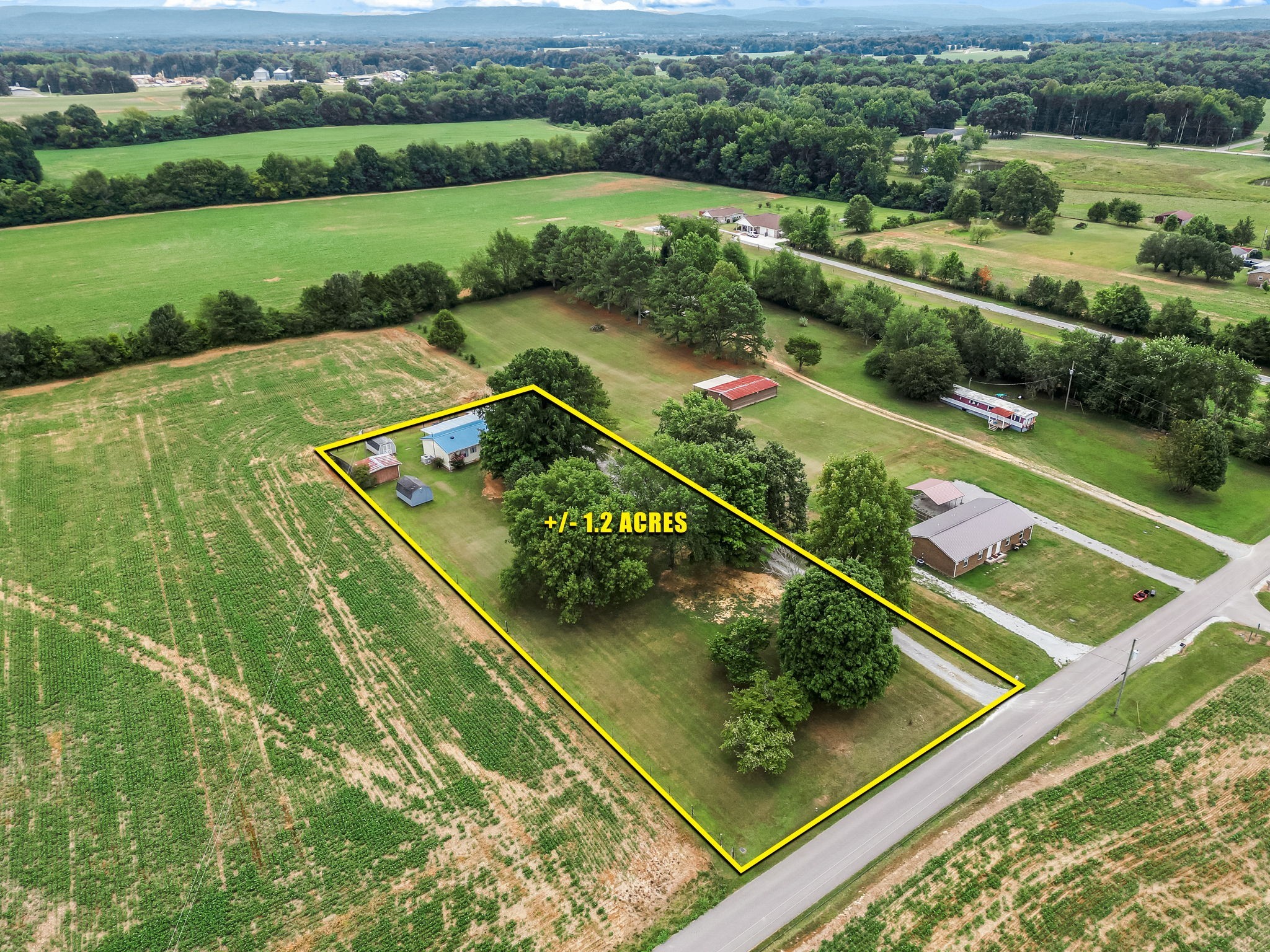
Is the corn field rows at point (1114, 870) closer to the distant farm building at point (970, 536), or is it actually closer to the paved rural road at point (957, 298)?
the distant farm building at point (970, 536)

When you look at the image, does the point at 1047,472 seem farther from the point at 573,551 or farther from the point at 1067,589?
the point at 573,551

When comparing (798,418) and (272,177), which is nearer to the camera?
(798,418)

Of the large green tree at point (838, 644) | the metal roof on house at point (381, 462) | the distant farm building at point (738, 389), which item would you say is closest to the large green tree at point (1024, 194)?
the distant farm building at point (738, 389)

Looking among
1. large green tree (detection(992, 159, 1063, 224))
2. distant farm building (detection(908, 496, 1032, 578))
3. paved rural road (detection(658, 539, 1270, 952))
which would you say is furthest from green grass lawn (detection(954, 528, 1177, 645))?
large green tree (detection(992, 159, 1063, 224))

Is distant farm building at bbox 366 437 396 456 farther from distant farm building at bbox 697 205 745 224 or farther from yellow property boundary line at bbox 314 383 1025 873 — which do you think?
distant farm building at bbox 697 205 745 224

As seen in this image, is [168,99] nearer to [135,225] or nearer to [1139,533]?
[135,225]

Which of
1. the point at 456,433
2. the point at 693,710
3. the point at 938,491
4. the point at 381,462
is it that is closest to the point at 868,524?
the point at 693,710
